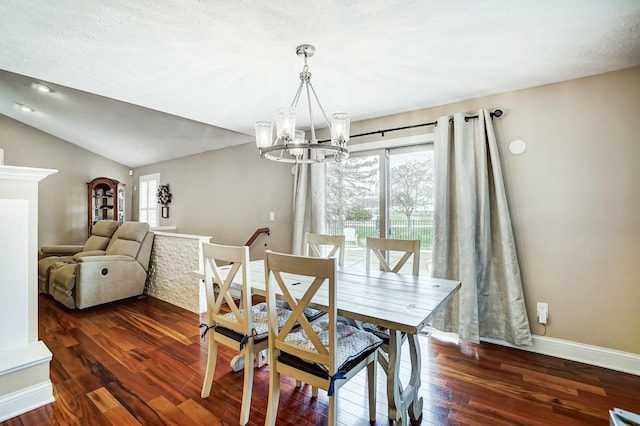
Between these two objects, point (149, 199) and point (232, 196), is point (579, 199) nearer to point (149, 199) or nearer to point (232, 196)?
point (232, 196)

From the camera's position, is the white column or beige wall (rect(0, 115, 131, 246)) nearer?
the white column

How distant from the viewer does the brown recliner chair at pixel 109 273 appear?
352 centimetres

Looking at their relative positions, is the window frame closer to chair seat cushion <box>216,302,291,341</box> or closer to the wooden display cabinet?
chair seat cushion <box>216,302,291,341</box>

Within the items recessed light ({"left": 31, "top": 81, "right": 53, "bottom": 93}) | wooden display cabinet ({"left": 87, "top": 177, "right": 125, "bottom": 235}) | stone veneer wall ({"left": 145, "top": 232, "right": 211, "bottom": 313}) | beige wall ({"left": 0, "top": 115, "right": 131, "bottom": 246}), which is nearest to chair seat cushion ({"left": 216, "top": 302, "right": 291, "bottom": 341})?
stone veneer wall ({"left": 145, "top": 232, "right": 211, "bottom": 313})

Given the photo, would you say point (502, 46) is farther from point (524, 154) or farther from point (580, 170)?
point (580, 170)

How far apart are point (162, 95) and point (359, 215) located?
238 cm

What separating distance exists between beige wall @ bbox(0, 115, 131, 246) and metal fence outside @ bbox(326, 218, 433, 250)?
19.9 ft

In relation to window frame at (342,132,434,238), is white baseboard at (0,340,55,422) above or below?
below

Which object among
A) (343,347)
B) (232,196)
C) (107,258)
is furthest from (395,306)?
(107,258)

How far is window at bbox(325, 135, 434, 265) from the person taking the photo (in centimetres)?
313

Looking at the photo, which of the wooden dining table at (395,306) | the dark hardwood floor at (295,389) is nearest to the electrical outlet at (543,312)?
the dark hardwood floor at (295,389)

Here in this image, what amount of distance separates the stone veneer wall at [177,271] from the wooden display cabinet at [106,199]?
3.21 meters

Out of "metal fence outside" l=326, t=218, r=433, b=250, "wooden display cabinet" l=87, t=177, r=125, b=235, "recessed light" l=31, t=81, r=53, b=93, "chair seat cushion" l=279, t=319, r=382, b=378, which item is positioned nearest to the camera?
A: "chair seat cushion" l=279, t=319, r=382, b=378

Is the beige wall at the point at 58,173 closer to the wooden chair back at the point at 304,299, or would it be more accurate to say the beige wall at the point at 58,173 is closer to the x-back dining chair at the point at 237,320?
the x-back dining chair at the point at 237,320
